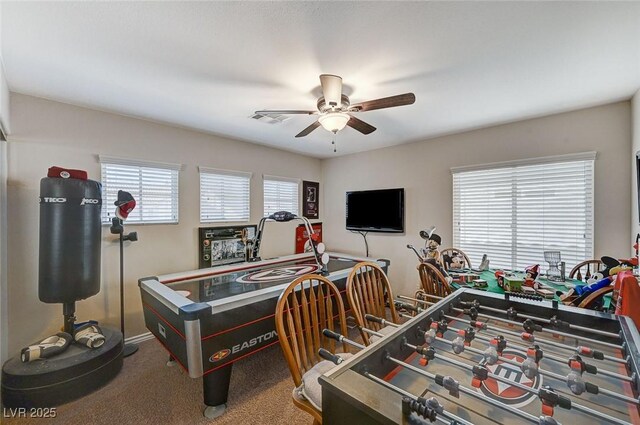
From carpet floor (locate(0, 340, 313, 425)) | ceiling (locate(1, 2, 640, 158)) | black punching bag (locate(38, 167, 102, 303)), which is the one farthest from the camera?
black punching bag (locate(38, 167, 102, 303))

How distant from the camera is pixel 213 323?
6.14ft

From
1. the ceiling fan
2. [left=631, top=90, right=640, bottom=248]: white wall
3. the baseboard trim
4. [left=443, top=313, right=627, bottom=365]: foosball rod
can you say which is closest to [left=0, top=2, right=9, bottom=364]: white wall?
the baseboard trim

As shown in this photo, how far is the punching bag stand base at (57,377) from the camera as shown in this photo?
1.92m

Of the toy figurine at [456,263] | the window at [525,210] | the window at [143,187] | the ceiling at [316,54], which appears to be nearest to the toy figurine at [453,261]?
the toy figurine at [456,263]

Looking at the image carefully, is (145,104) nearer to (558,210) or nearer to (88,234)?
(88,234)

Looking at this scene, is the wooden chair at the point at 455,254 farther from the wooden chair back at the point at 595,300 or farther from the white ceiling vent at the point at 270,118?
the white ceiling vent at the point at 270,118

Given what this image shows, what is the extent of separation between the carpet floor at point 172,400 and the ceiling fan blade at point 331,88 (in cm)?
244

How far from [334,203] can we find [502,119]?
9.70 feet

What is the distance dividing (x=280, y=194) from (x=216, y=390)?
10.3 feet

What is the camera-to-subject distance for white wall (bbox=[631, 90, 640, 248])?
7.86 ft

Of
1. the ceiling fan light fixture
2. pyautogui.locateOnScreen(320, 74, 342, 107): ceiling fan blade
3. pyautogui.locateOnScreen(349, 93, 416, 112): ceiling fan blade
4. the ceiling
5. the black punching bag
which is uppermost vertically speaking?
the ceiling

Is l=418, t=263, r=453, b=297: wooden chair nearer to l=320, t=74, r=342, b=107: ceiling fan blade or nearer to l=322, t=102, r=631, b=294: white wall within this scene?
l=322, t=102, r=631, b=294: white wall

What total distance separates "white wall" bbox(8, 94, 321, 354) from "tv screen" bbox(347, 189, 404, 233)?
79.6 inches

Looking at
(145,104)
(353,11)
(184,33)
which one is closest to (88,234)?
(145,104)
